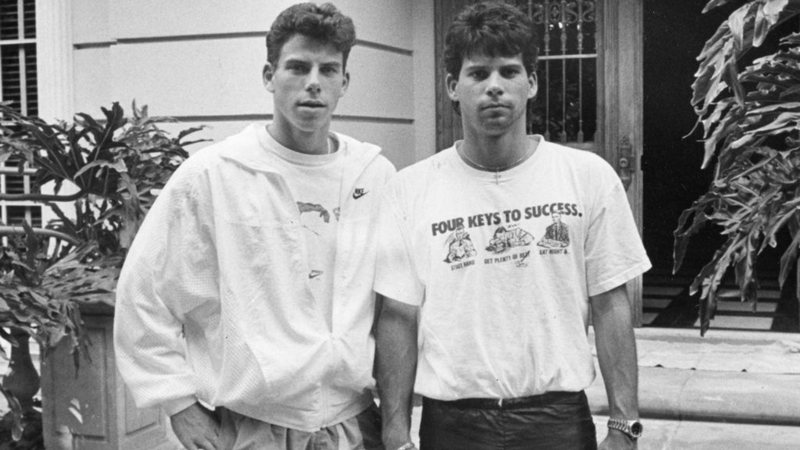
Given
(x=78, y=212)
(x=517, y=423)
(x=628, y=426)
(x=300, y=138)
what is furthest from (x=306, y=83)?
(x=78, y=212)

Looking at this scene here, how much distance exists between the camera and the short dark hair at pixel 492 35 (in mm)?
3162

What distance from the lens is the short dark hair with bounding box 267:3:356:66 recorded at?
326 centimetres

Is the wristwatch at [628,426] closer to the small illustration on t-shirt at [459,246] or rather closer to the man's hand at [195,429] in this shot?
the small illustration on t-shirt at [459,246]

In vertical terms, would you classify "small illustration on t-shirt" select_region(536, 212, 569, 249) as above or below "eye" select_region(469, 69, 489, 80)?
below

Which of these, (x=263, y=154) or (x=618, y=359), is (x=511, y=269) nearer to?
(x=618, y=359)

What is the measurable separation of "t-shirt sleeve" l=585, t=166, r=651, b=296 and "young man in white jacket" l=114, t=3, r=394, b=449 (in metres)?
0.65

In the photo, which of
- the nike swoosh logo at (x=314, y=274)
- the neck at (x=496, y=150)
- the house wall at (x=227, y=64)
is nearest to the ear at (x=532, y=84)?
the neck at (x=496, y=150)

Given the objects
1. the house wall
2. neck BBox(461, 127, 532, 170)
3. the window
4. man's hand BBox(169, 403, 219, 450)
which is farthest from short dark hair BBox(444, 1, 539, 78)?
the window

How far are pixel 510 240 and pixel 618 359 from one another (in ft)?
1.54

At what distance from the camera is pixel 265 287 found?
3.20 m

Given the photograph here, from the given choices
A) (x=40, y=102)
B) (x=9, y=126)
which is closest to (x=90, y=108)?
(x=40, y=102)

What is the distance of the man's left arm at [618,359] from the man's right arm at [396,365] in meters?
0.55

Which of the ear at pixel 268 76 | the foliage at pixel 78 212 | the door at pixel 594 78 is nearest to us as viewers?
the ear at pixel 268 76

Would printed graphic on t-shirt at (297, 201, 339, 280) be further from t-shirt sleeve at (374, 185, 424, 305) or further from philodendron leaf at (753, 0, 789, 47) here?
philodendron leaf at (753, 0, 789, 47)
